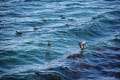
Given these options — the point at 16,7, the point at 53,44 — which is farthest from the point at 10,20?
the point at 53,44

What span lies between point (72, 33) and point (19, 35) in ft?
7.35

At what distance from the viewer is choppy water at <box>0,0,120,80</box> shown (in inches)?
289

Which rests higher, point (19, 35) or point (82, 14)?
point (82, 14)

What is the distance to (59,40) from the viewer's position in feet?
32.8

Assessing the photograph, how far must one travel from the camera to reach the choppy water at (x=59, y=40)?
7350 mm

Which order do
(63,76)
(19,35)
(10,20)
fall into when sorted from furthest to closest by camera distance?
(10,20), (19,35), (63,76)

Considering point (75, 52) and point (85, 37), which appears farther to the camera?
point (85, 37)

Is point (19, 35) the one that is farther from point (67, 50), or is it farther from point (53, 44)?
point (67, 50)

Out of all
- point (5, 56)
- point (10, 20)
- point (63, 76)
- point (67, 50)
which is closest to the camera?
point (63, 76)

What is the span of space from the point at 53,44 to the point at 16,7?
19.3 feet

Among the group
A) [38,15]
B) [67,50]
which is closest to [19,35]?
[67,50]

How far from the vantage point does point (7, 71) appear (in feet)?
24.1

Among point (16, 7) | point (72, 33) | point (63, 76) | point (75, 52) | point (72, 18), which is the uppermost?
point (16, 7)

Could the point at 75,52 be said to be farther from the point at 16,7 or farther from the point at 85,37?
the point at 16,7
